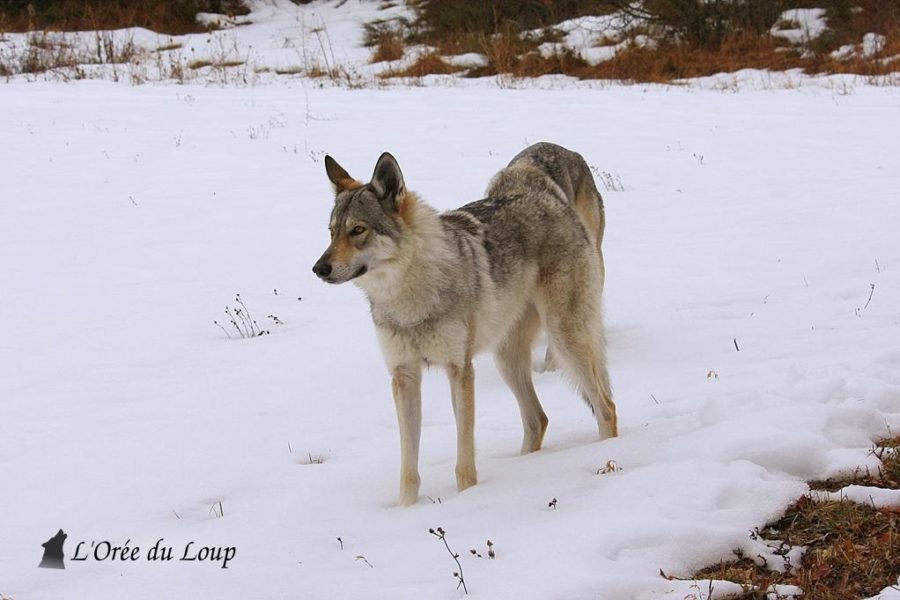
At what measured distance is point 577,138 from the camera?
13227 mm

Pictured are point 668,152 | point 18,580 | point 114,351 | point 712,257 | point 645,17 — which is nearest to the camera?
point 18,580

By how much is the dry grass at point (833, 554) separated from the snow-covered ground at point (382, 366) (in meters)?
0.11

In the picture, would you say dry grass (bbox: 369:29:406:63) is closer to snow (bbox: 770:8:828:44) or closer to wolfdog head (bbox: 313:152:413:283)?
snow (bbox: 770:8:828:44)

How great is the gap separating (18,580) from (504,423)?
9.97 ft

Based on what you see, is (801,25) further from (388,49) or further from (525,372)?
(525,372)

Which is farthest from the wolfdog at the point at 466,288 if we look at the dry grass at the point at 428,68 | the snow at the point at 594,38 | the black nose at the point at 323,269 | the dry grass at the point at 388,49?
the dry grass at the point at 388,49

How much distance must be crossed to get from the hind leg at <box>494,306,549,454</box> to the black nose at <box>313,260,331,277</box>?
136cm

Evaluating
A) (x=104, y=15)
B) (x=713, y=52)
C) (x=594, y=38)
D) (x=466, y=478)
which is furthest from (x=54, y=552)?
(x=104, y=15)

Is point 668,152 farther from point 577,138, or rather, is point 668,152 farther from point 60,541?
point 60,541

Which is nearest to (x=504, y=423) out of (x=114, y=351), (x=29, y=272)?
(x=114, y=351)

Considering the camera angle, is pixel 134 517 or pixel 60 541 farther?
pixel 134 517

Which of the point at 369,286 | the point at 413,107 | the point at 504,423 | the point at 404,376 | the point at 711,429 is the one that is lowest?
the point at 504,423

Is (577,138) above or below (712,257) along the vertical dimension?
above

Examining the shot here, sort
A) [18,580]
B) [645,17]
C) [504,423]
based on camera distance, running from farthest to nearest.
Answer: [645,17] → [504,423] → [18,580]
